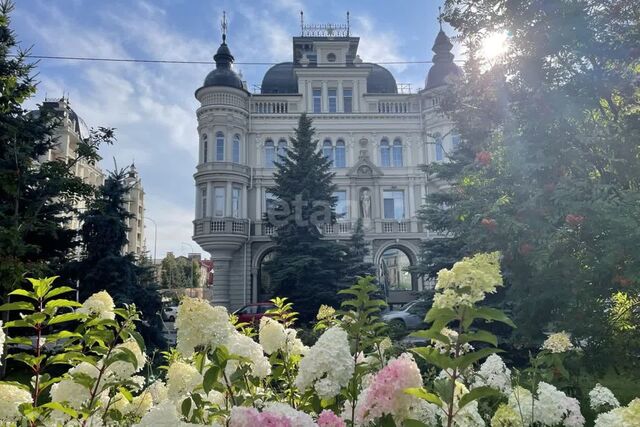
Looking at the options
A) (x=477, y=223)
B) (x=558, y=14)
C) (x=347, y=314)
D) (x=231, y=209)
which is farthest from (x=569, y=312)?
(x=231, y=209)

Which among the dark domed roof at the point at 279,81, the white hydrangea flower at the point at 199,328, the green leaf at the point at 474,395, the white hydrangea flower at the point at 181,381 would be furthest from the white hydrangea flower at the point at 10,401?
the dark domed roof at the point at 279,81

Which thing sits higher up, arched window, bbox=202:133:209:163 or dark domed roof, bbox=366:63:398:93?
dark domed roof, bbox=366:63:398:93

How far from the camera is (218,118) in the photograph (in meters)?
26.8

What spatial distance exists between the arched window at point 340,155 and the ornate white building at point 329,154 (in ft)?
0.21

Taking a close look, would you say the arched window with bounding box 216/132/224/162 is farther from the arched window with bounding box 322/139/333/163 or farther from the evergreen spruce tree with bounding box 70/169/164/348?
the evergreen spruce tree with bounding box 70/169/164/348

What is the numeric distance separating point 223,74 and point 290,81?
520 centimetres

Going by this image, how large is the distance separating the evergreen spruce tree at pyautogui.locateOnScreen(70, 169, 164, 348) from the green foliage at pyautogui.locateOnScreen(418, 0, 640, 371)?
1126 cm

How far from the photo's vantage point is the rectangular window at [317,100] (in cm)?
2906

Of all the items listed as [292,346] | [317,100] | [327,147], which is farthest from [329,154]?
[292,346]

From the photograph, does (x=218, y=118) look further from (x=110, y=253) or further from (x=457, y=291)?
(x=457, y=291)

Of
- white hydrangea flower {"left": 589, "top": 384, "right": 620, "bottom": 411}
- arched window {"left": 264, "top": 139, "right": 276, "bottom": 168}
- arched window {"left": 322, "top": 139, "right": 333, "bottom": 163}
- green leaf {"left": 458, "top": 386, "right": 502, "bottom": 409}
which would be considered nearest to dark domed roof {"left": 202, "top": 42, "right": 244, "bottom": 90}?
arched window {"left": 264, "top": 139, "right": 276, "bottom": 168}

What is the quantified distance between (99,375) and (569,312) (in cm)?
589

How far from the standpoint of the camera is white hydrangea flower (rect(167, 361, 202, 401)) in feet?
A: 7.29

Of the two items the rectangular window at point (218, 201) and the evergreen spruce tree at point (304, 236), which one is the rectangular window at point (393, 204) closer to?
the evergreen spruce tree at point (304, 236)
